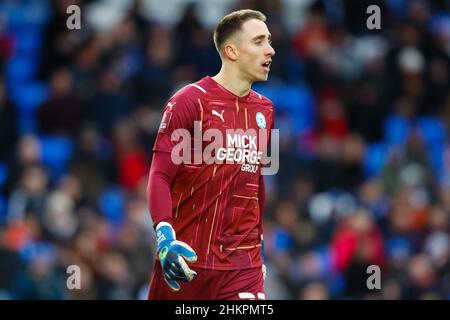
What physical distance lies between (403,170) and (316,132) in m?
1.34

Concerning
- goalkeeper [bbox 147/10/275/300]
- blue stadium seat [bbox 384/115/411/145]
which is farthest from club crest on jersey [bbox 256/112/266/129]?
blue stadium seat [bbox 384/115/411/145]

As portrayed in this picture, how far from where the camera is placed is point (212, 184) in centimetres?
732

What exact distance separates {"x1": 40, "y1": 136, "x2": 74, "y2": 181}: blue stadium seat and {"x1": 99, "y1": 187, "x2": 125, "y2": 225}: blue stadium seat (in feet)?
2.05

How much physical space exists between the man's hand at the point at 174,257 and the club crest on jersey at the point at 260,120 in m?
1.14

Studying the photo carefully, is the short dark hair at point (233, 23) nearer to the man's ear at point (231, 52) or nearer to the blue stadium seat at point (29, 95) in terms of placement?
the man's ear at point (231, 52)

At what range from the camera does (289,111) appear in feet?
52.8

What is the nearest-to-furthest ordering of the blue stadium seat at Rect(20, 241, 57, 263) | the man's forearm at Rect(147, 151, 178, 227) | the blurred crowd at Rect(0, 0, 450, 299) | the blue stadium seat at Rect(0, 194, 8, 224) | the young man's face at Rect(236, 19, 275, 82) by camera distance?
the man's forearm at Rect(147, 151, 178, 227), the young man's face at Rect(236, 19, 275, 82), the blue stadium seat at Rect(20, 241, 57, 263), the blurred crowd at Rect(0, 0, 450, 299), the blue stadium seat at Rect(0, 194, 8, 224)

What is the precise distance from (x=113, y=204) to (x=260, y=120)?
6.91 metres

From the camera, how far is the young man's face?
752 cm

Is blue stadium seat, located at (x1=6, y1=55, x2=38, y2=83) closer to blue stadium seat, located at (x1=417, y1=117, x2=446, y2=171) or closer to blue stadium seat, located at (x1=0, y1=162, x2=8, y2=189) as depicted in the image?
blue stadium seat, located at (x1=0, y1=162, x2=8, y2=189)
